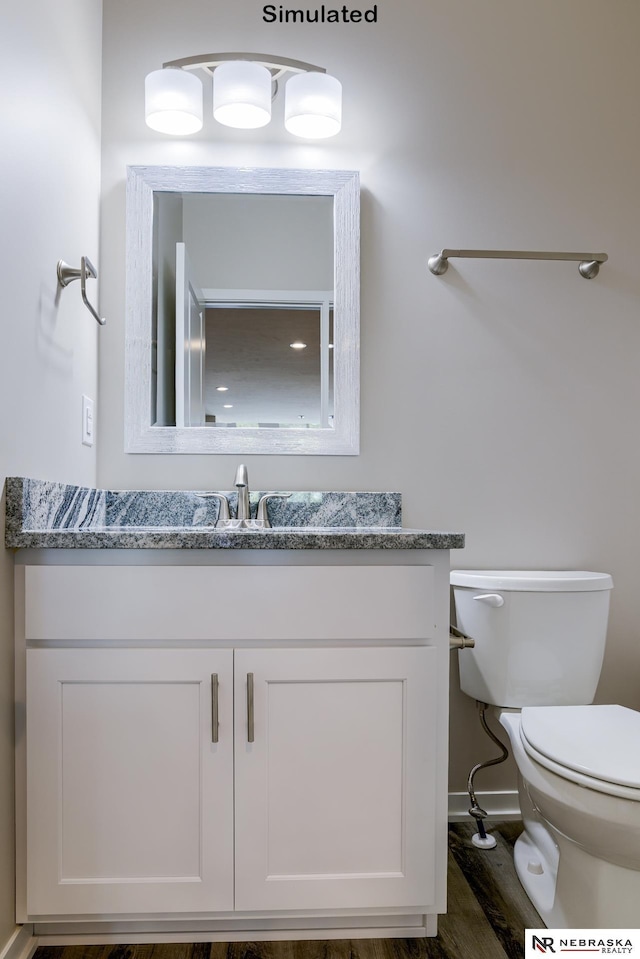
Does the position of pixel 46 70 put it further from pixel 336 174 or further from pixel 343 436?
pixel 343 436

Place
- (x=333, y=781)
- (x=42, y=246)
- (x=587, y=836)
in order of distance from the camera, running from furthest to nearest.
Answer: (x=42, y=246), (x=333, y=781), (x=587, y=836)

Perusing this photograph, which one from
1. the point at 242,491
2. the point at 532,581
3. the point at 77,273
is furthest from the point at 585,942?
the point at 77,273

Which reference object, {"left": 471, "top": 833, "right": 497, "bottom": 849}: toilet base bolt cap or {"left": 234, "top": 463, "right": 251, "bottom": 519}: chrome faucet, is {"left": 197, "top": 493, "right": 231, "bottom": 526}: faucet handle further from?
{"left": 471, "top": 833, "right": 497, "bottom": 849}: toilet base bolt cap

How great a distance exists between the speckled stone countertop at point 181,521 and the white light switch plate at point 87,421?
137 mm

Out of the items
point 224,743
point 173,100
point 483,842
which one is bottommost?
point 483,842

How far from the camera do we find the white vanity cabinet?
1.24m

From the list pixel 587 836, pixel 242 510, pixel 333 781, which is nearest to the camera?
pixel 587 836

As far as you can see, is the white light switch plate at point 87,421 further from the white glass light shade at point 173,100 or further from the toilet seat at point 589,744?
the toilet seat at point 589,744

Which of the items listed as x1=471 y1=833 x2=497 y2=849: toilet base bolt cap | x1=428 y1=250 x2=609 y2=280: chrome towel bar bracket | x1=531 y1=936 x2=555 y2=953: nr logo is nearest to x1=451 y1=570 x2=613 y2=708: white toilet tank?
x1=471 y1=833 x2=497 y2=849: toilet base bolt cap

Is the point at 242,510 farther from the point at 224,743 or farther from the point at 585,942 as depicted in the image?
the point at 585,942

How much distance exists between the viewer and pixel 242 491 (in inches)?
67.4

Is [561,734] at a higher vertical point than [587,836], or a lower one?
higher

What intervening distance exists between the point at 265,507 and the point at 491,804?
1.03m

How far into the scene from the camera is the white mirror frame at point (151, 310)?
1837 millimetres
